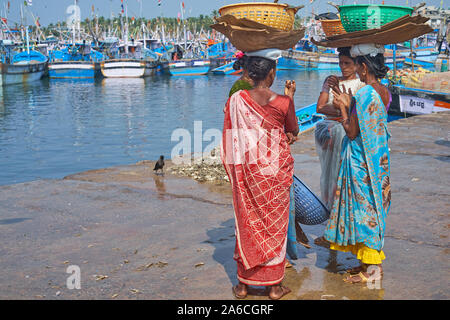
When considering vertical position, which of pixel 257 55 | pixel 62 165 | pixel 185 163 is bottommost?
pixel 62 165

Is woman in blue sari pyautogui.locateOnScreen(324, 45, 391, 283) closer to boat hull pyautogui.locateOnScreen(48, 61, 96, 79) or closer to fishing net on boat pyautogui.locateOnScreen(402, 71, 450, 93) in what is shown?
fishing net on boat pyautogui.locateOnScreen(402, 71, 450, 93)

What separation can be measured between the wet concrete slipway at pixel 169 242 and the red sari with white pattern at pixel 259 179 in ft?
0.99

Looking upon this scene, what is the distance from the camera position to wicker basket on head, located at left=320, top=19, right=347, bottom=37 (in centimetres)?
382

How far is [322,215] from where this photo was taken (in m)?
3.43

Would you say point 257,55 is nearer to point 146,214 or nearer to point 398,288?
point 398,288

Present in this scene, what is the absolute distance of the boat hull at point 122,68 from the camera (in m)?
42.8

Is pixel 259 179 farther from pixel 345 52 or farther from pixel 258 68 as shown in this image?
pixel 345 52

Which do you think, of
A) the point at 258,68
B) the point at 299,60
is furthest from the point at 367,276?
the point at 299,60

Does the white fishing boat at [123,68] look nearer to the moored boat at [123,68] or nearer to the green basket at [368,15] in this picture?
the moored boat at [123,68]

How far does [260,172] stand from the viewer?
2939mm

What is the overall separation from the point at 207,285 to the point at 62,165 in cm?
1017

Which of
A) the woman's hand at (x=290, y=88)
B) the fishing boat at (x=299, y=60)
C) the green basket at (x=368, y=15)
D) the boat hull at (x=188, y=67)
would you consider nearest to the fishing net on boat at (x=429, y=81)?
the green basket at (x=368, y=15)

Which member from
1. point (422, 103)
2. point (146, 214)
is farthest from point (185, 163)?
point (422, 103)

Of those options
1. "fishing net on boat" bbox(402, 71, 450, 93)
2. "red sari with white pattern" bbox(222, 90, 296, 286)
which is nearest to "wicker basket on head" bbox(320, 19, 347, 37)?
"red sari with white pattern" bbox(222, 90, 296, 286)
